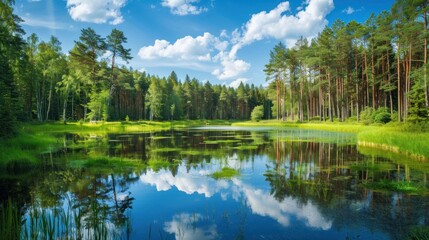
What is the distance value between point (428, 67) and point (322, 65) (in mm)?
32005

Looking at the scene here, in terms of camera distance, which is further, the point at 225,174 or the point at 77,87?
the point at 77,87

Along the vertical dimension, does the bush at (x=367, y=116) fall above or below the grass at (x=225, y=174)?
above

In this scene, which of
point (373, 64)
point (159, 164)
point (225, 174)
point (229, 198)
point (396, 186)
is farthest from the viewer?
point (373, 64)

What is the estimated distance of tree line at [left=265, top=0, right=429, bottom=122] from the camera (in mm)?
29909

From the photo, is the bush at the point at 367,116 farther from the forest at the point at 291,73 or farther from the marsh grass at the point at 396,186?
the marsh grass at the point at 396,186

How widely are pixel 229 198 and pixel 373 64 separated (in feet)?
153

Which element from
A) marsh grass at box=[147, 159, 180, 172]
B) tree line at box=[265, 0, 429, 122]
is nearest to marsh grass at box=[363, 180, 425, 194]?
marsh grass at box=[147, 159, 180, 172]

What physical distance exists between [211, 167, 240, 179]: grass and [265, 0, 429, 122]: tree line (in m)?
20.7

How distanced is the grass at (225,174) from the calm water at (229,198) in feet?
1.10

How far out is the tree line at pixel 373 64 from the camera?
29909 mm

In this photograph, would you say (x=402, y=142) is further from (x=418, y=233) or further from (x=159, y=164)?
(x=159, y=164)

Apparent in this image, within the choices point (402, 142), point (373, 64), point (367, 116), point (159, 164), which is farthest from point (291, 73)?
point (159, 164)

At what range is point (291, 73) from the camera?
6531 centimetres

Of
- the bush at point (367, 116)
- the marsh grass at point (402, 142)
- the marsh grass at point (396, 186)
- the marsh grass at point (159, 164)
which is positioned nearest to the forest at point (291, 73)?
the bush at point (367, 116)
